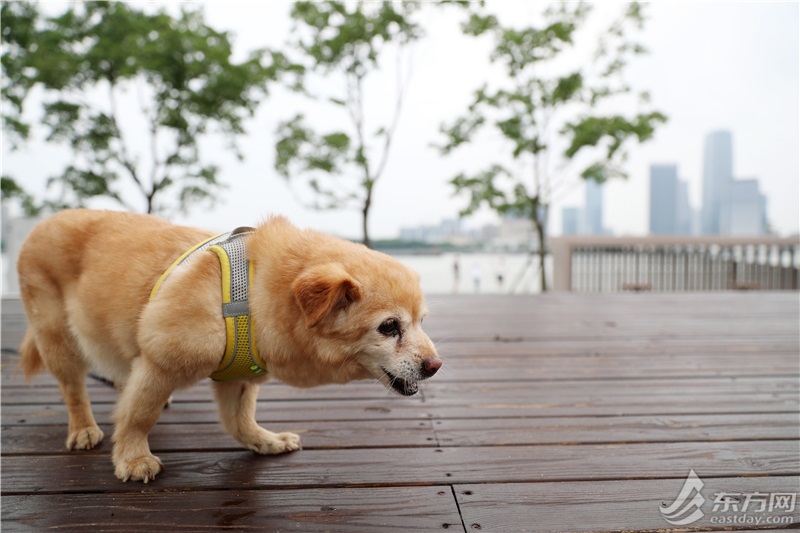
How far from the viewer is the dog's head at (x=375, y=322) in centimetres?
141

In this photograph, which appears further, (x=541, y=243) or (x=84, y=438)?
(x=541, y=243)

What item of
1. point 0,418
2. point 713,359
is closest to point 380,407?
point 0,418

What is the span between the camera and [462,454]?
181cm

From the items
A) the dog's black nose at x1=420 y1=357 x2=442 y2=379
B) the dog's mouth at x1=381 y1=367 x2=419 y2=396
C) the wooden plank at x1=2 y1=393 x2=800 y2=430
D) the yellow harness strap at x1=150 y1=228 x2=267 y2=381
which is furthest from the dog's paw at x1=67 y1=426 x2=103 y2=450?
the dog's black nose at x1=420 y1=357 x2=442 y2=379

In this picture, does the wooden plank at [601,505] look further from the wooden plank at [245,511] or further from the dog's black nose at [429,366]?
the dog's black nose at [429,366]

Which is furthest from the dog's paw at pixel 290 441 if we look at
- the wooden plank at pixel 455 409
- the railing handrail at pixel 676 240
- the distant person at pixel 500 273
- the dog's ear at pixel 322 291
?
the distant person at pixel 500 273

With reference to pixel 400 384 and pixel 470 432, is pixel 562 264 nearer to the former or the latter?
pixel 470 432

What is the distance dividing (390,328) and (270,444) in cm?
71

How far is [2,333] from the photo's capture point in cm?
382

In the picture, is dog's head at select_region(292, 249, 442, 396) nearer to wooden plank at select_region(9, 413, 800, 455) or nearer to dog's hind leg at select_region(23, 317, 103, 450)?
wooden plank at select_region(9, 413, 800, 455)

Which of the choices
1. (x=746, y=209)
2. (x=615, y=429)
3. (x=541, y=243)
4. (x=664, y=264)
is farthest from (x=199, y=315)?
(x=541, y=243)

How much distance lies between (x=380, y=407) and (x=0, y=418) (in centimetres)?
160

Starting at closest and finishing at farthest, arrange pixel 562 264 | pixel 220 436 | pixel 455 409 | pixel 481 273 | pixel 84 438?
pixel 84 438
pixel 220 436
pixel 455 409
pixel 562 264
pixel 481 273

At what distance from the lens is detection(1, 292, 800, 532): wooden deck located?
1420mm
